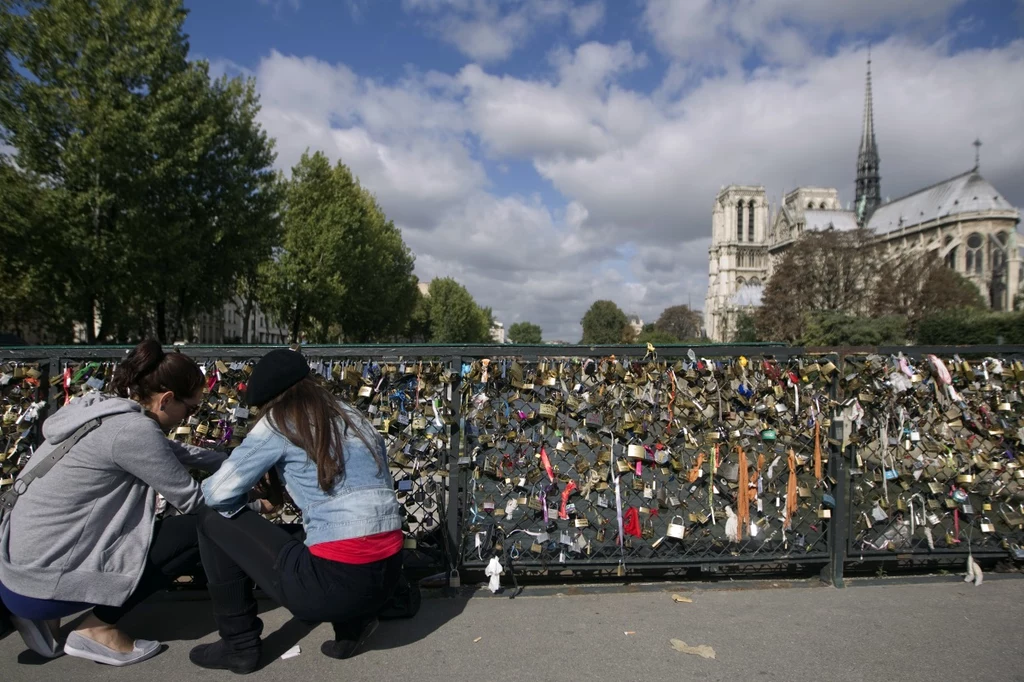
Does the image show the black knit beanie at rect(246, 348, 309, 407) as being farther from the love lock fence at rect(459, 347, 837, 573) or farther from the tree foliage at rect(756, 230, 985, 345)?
the tree foliage at rect(756, 230, 985, 345)

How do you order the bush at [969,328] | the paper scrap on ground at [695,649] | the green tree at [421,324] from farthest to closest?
the green tree at [421,324]
the bush at [969,328]
the paper scrap on ground at [695,649]

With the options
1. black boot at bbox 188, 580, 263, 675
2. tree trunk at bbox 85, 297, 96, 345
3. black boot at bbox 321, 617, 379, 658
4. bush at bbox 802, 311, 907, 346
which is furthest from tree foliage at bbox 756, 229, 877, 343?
black boot at bbox 188, 580, 263, 675

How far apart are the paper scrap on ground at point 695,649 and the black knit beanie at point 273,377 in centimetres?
241

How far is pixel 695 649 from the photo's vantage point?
3562 millimetres

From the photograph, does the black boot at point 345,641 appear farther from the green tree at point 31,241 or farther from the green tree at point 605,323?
the green tree at point 605,323

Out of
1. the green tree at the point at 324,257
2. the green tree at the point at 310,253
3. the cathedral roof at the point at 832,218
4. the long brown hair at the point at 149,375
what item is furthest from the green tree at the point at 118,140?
the cathedral roof at the point at 832,218

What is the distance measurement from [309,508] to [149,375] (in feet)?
3.59

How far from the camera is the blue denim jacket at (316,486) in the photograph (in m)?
3.00

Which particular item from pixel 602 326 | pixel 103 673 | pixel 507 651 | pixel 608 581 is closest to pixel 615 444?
pixel 608 581

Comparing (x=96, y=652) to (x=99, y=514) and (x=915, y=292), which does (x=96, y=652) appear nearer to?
(x=99, y=514)

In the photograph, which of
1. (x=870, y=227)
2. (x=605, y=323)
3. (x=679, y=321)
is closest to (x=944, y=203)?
(x=870, y=227)

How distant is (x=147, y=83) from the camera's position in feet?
65.2

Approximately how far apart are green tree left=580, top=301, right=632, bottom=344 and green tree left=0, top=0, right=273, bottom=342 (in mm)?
113222

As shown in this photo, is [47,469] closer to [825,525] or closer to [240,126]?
[825,525]
